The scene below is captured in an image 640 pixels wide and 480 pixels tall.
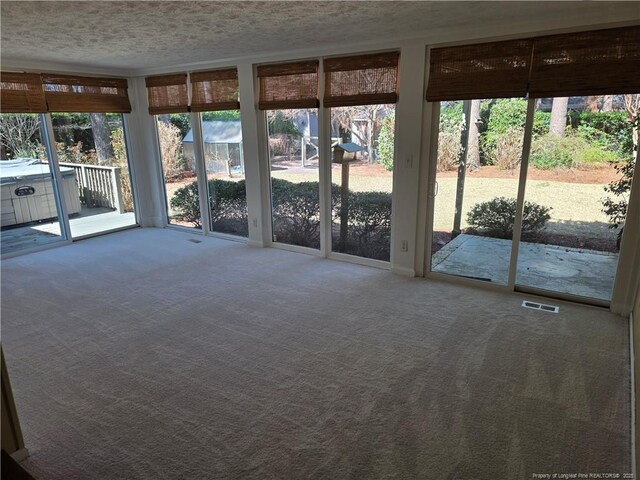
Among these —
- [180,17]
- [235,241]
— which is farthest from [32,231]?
[180,17]

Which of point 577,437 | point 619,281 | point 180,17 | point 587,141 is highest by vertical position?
point 180,17

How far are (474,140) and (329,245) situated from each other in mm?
2019

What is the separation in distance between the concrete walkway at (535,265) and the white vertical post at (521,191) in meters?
0.06

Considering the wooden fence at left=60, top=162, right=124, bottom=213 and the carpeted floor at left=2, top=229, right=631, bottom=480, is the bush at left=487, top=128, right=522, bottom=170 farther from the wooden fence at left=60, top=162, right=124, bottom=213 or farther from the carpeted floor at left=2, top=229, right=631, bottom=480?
the wooden fence at left=60, top=162, right=124, bottom=213

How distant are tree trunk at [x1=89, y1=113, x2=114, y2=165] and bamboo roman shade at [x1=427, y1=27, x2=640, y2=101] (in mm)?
4645

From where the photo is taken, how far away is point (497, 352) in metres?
2.96

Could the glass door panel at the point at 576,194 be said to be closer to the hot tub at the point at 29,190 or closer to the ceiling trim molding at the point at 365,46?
the ceiling trim molding at the point at 365,46

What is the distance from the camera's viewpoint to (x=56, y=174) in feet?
18.2

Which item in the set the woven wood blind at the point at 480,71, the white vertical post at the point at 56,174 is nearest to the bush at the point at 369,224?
the woven wood blind at the point at 480,71

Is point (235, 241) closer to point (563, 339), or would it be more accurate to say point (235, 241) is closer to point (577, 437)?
point (563, 339)

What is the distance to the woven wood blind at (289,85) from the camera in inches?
181

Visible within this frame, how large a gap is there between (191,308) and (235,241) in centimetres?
219

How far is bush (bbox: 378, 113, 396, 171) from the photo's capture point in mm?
4320

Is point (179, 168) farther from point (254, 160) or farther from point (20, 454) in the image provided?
point (20, 454)
